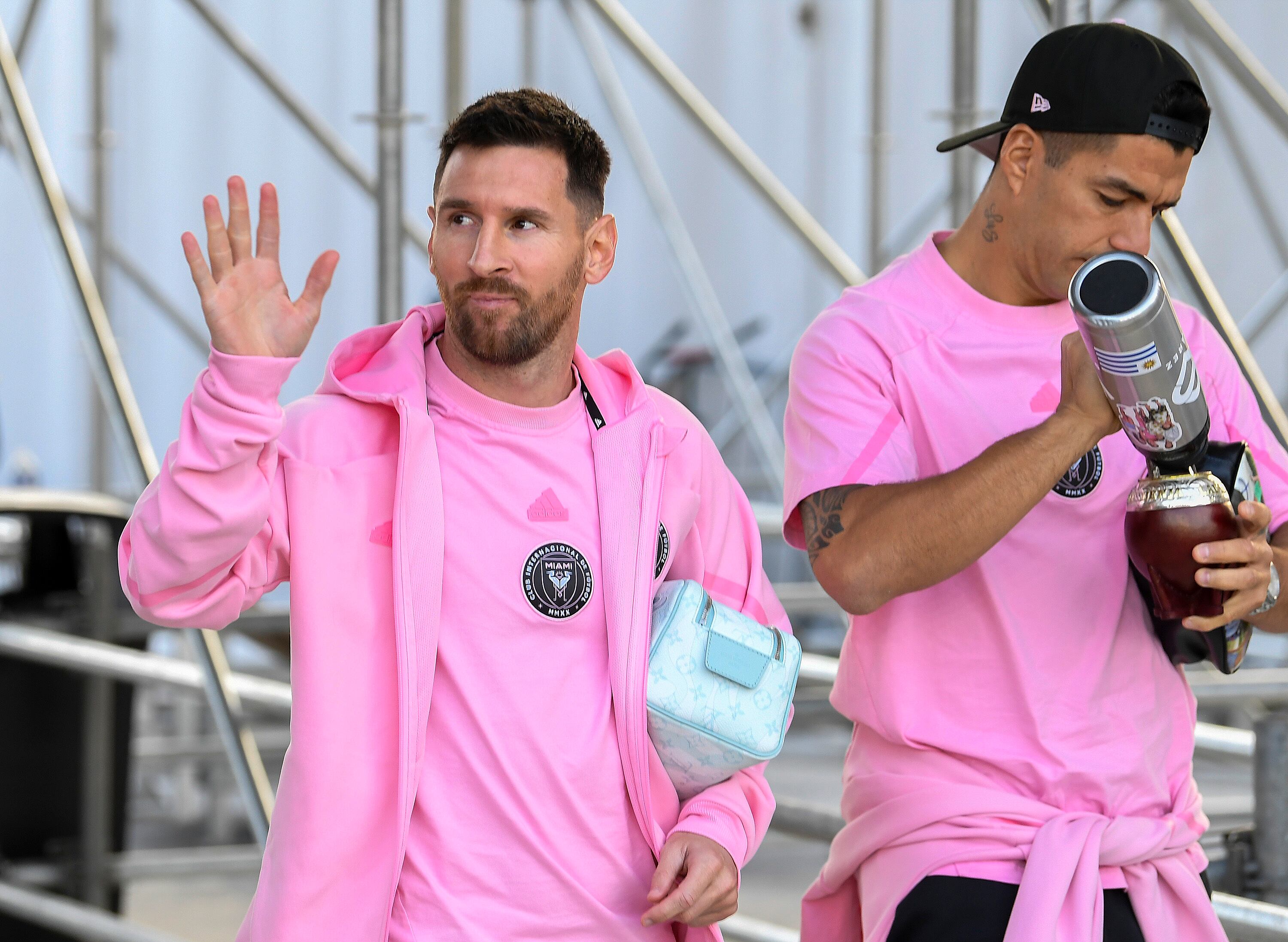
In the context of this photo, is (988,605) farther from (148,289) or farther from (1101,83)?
(148,289)

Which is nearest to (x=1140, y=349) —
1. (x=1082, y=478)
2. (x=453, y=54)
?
(x=1082, y=478)

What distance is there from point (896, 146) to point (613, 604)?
411 centimetres

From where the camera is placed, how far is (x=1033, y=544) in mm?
1141

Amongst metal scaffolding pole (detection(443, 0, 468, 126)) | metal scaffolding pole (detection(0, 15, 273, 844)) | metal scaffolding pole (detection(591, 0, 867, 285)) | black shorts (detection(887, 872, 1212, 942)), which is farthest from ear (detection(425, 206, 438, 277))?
metal scaffolding pole (detection(591, 0, 867, 285))

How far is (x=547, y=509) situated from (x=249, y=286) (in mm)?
231

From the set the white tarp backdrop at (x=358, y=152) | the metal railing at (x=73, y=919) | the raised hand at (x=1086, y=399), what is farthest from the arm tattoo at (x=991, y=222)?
the white tarp backdrop at (x=358, y=152)

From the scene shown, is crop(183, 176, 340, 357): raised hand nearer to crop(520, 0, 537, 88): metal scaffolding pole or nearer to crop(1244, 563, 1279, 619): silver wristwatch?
crop(1244, 563, 1279, 619): silver wristwatch

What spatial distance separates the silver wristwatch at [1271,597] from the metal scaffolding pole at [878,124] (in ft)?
6.81

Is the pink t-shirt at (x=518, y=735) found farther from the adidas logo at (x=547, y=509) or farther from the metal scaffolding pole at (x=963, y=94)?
Result: the metal scaffolding pole at (x=963, y=94)

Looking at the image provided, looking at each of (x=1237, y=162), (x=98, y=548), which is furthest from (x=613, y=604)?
(x=1237, y=162)

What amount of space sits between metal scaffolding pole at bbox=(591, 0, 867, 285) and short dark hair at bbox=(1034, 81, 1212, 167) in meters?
1.39

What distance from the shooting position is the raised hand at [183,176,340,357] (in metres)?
0.94

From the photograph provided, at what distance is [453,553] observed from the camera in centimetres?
102

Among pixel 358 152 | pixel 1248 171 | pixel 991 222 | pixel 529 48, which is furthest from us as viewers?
pixel 358 152
